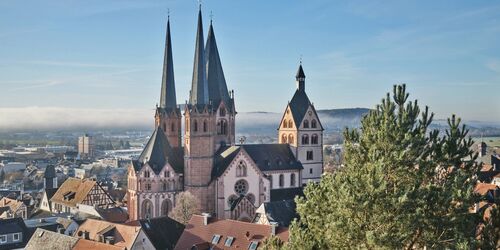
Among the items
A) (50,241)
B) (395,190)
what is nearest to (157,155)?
(50,241)

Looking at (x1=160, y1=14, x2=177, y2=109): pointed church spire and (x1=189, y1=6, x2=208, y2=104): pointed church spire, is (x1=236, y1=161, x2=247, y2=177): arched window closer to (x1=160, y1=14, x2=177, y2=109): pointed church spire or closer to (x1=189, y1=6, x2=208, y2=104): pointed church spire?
(x1=189, y1=6, x2=208, y2=104): pointed church spire

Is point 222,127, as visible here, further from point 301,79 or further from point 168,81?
point 301,79

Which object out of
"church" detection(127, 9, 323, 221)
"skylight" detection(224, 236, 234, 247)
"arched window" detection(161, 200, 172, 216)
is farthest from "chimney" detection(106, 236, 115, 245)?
"arched window" detection(161, 200, 172, 216)

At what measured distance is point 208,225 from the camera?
49.7 metres

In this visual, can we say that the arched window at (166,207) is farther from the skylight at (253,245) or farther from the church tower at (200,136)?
the skylight at (253,245)

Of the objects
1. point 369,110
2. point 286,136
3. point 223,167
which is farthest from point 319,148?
point 369,110

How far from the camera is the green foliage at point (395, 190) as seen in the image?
2089 centimetres

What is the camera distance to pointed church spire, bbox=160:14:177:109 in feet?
259

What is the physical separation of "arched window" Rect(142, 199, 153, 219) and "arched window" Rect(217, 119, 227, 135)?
1425cm

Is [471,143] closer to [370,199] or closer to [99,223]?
[370,199]

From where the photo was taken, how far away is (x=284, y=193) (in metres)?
77.1

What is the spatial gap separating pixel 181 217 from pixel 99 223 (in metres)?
11.3

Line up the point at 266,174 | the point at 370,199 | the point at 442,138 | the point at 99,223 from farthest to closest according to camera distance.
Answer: the point at 266,174 < the point at 99,223 < the point at 442,138 < the point at 370,199

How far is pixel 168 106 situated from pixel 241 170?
14.1 meters
